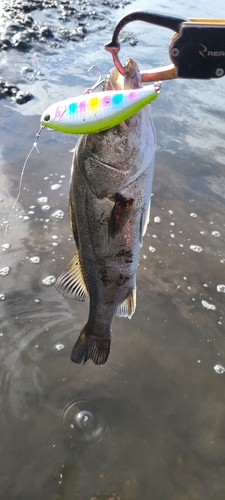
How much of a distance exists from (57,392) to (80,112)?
2.14m

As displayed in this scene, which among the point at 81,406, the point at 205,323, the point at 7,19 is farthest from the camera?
the point at 7,19

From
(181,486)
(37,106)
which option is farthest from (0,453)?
(37,106)

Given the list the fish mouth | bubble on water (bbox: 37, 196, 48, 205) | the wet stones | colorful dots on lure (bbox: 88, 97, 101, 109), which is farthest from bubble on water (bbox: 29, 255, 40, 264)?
the wet stones

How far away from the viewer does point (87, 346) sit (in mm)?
2492

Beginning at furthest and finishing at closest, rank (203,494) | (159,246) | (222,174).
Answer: (222,174)
(159,246)
(203,494)

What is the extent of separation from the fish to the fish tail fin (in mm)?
106

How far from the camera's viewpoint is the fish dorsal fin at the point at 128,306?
92.1 inches

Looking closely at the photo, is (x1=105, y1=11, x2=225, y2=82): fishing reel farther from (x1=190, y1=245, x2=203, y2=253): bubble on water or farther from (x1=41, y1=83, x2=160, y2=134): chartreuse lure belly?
(x1=190, y1=245, x2=203, y2=253): bubble on water

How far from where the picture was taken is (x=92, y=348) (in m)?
2.49

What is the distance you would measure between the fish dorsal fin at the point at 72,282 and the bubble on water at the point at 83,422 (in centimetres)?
99

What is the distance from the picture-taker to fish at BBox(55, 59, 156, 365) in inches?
66.5

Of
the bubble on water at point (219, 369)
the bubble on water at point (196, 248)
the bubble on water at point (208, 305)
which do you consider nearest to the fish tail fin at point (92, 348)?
the bubble on water at point (219, 369)

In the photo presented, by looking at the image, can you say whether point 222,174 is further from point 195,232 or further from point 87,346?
point 87,346

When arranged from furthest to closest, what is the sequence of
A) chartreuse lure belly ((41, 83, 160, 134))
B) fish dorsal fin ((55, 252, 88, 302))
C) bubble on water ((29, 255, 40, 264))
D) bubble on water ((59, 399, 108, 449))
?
bubble on water ((29, 255, 40, 264)) → bubble on water ((59, 399, 108, 449)) → fish dorsal fin ((55, 252, 88, 302)) → chartreuse lure belly ((41, 83, 160, 134))
